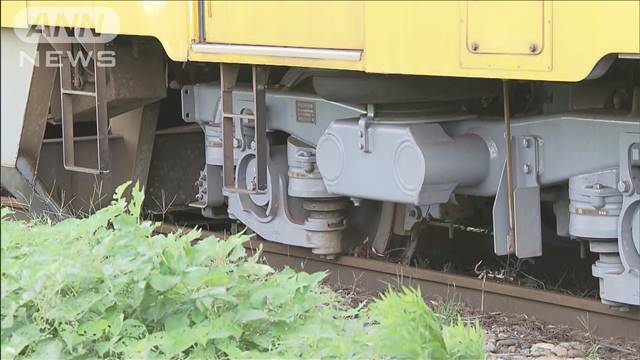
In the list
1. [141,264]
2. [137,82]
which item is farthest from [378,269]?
[141,264]

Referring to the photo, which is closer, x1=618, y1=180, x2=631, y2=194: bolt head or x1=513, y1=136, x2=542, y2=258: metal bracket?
x1=618, y1=180, x2=631, y2=194: bolt head

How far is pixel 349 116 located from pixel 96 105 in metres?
1.88

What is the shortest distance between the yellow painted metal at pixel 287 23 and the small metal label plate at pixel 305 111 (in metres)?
0.68

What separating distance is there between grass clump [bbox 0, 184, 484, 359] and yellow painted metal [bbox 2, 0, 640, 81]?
4.57 ft

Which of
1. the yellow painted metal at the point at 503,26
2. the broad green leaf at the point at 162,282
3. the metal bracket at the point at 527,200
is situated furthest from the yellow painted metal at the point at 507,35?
the broad green leaf at the point at 162,282

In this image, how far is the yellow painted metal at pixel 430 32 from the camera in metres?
5.13

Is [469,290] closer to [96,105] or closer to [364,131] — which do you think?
[364,131]

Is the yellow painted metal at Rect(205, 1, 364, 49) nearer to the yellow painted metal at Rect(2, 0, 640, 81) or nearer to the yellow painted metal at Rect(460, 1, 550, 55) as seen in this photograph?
the yellow painted metal at Rect(2, 0, 640, 81)

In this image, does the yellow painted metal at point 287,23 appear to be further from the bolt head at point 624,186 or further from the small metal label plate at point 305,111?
the bolt head at point 624,186

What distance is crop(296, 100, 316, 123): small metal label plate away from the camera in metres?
7.39

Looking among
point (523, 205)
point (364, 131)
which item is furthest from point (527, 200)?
point (364, 131)

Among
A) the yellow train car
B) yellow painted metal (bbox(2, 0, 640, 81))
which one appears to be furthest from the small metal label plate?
yellow painted metal (bbox(2, 0, 640, 81))

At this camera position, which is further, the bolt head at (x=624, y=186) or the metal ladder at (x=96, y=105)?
the metal ladder at (x=96, y=105)

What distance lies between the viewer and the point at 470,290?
22.2 ft
